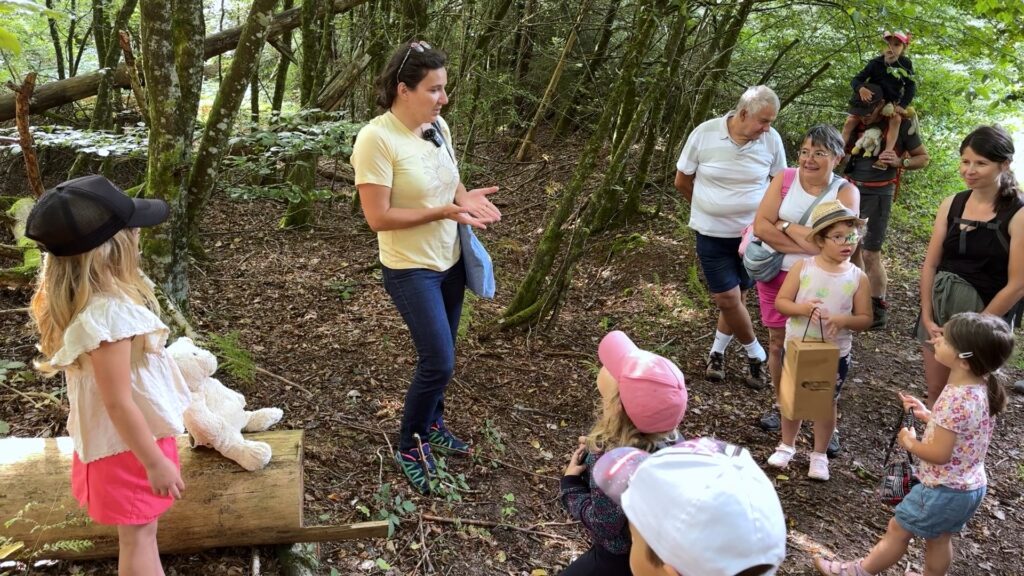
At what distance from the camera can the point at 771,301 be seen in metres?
4.29

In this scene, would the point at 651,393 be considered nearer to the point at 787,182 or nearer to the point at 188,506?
the point at 188,506

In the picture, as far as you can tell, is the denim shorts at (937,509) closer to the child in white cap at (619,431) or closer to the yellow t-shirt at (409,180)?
the child in white cap at (619,431)

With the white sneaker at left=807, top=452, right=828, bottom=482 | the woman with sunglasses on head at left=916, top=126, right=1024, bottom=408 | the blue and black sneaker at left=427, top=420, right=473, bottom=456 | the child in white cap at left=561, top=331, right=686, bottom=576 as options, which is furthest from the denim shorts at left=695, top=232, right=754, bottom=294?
the child in white cap at left=561, top=331, right=686, bottom=576

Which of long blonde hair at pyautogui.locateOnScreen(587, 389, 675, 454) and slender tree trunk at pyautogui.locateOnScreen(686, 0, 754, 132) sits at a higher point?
slender tree trunk at pyautogui.locateOnScreen(686, 0, 754, 132)

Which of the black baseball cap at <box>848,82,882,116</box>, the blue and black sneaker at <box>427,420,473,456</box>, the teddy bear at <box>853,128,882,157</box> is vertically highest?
the black baseball cap at <box>848,82,882,116</box>

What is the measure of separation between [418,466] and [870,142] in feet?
15.3

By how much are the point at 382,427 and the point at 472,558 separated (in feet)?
3.75

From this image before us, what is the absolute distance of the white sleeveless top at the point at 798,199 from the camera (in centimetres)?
388

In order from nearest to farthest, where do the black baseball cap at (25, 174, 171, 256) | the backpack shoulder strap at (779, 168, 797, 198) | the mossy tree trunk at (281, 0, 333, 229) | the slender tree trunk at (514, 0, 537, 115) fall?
the black baseball cap at (25, 174, 171, 256)
the backpack shoulder strap at (779, 168, 797, 198)
the mossy tree trunk at (281, 0, 333, 229)
the slender tree trunk at (514, 0, 537, 115)

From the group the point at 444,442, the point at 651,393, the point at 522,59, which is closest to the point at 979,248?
the point at 651,393

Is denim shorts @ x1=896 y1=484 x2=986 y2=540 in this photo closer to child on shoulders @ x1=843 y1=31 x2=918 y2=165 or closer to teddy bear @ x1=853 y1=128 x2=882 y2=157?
teddy bear @ x1=853 y1=128 x2=882 y2=157

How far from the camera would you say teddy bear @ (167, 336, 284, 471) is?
2.59 m

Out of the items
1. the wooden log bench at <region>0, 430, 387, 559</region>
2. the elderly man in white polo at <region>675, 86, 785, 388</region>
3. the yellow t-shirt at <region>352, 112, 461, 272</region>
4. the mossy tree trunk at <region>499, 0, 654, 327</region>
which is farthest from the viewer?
the mossy tree trunk at <region>499, 0, 654, 327</region>

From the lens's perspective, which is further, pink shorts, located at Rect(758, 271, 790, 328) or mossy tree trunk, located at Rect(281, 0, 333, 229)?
mossy tree trunk, located at Rect(281, 0, 333, 229)
